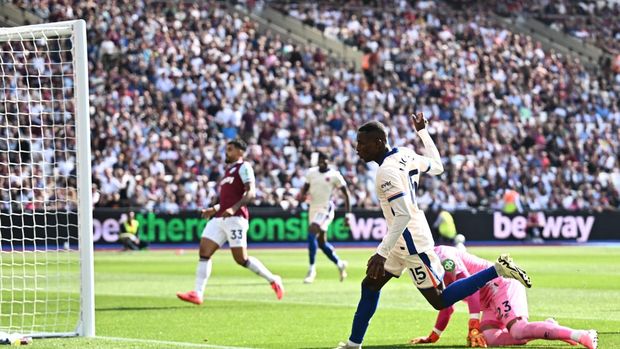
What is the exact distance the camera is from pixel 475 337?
12.2 m

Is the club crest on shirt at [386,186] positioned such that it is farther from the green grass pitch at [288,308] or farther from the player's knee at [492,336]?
the green grass pitch at [288,308]

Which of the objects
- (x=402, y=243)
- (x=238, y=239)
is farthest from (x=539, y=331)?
(x=238, y=239)

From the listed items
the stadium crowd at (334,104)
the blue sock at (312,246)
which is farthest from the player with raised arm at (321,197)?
the stadium crowd at (334,104)

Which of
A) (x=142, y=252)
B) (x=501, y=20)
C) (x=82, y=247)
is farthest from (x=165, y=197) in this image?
(x=82, y=247)

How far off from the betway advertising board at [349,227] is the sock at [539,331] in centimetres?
2429

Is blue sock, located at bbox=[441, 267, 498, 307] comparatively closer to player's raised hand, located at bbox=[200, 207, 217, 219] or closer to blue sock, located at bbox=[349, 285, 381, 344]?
blue sock, located at bbox=[349, 285, 381, 344]

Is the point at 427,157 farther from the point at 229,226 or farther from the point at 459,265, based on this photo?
the point at 229,226

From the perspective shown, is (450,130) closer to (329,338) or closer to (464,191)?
(464,191)

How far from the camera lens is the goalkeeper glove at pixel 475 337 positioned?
39.8ft

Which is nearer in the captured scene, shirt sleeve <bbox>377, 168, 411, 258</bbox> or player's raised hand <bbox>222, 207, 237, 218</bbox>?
shirt sleeve <bbox>377, 168, 411, 258</bbox>

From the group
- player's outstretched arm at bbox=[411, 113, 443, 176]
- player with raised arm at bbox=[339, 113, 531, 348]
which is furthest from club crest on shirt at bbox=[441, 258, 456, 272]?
player's outstretched arm at bbox=[411, 113, 443, 176]

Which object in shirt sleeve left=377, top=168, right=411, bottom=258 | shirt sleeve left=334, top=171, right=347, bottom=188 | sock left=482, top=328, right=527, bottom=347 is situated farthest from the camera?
shirt sleeve left=334, top=171, right=347, bottom=188

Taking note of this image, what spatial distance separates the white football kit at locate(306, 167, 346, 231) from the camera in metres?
24.9

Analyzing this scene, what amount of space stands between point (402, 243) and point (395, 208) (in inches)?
25.2
